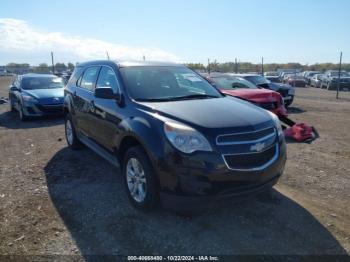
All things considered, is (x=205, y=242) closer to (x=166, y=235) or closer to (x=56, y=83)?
(x=166, y=235)

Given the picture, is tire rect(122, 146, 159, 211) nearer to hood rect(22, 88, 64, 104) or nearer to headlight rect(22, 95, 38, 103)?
hood rect(22, 88, 64, 104)

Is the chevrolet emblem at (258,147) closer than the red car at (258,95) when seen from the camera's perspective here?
Yes

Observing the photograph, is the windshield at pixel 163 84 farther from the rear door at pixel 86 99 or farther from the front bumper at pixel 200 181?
the front bumper at pixel 200 181

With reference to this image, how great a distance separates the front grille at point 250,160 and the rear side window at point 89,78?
9.79 feet

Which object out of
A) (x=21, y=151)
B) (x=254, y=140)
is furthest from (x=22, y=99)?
(x=254, y=140)

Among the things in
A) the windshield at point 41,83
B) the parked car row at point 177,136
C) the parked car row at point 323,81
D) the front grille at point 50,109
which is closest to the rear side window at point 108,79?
the parked car row at point 177,136

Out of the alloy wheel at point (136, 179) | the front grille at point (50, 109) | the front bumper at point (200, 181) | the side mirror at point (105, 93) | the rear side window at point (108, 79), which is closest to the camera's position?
the front bumper at point (200, 181)

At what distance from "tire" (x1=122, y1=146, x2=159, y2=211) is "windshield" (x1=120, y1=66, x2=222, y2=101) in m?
0.79

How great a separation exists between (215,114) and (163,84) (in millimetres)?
1225

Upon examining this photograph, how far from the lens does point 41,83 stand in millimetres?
11828

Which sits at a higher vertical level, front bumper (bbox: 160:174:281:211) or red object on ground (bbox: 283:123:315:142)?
front bumper (bbox: 160:174:281:211)

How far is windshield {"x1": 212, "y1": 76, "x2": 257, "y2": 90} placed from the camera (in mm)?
10367

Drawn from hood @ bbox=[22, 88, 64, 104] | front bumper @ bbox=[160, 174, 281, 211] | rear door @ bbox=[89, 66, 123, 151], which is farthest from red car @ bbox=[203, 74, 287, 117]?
front bumper @ bbox=[160, 174, 281, 211]

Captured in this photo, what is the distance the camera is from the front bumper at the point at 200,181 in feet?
10.7
